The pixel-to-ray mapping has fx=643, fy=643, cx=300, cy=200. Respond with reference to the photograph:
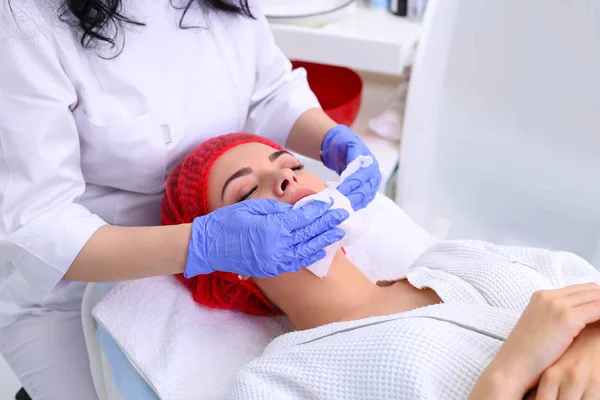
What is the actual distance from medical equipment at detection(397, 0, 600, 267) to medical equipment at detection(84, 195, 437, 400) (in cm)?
62

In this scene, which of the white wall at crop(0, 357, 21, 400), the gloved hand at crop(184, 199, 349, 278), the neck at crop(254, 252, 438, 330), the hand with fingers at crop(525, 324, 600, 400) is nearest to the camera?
the hand with fingers at crop(525, 324, 600, 400)

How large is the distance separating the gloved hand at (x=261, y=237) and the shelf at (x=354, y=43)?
883 millimetres

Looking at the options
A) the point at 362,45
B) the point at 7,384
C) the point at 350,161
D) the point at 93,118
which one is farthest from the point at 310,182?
the point at 7,384

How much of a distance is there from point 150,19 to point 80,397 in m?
Answer: 0.82

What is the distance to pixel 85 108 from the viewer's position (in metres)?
1.22

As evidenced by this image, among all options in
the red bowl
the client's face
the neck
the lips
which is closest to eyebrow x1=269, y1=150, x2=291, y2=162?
the client's face

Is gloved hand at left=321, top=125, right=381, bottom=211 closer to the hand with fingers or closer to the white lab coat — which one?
the white lab coat

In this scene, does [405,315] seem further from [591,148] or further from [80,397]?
[591,148]

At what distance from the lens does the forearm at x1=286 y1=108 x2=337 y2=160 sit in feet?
5.20

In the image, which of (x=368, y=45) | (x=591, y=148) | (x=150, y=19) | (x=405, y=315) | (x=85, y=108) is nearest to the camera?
(x=405, y=315)

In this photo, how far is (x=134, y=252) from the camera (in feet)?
3.83

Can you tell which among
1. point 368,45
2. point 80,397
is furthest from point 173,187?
point 368,45

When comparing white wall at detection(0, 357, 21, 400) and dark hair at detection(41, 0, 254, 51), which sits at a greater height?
dark hair at detection(41, 0, 254, 51)

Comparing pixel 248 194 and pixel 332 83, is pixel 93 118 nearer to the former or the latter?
pixel 248 194
